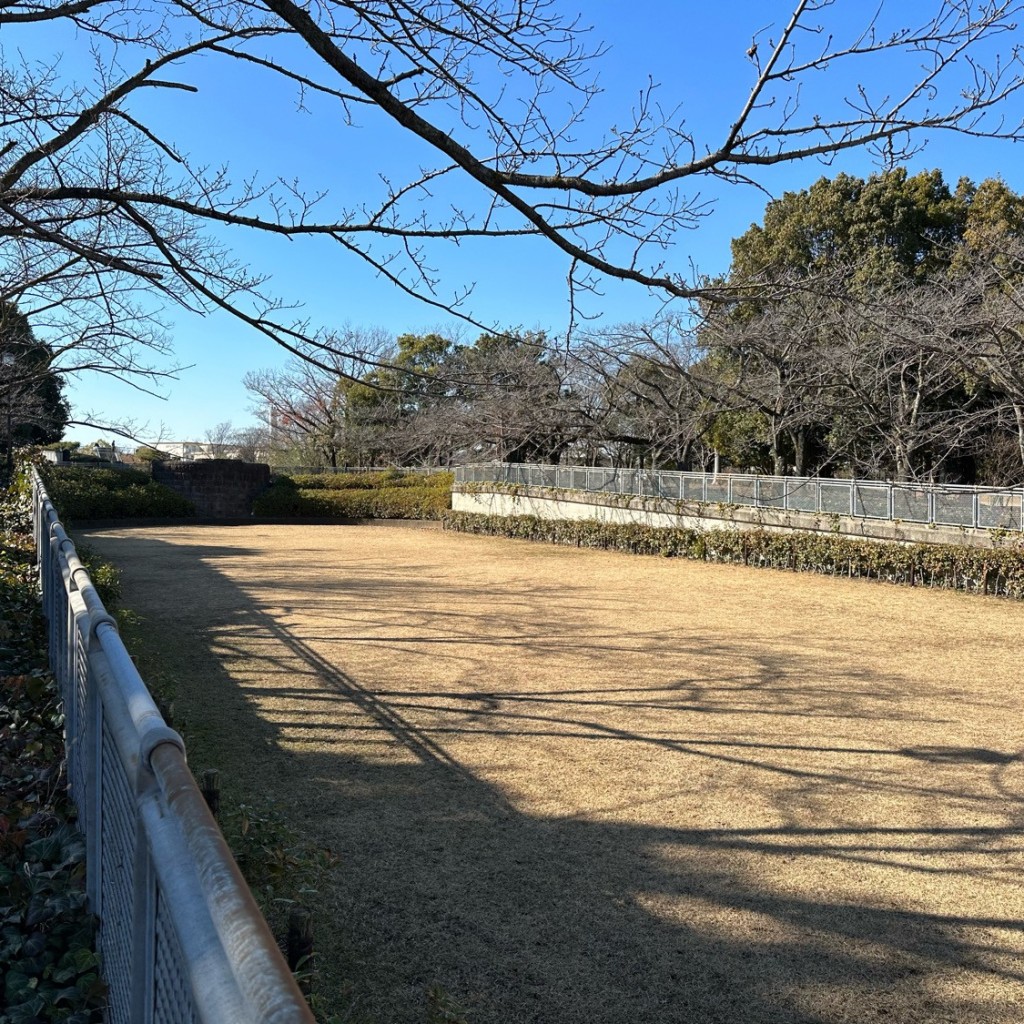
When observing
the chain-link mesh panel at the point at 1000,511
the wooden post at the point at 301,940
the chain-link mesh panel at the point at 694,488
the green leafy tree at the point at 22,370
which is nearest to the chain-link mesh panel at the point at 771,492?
the chain-link mesh panel at the point at 694,488

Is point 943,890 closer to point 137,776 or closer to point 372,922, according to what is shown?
point 372,922

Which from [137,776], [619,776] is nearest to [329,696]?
[619,776]

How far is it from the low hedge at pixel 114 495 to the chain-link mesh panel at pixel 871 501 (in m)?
20.0

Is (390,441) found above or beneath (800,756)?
above

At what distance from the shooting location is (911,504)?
1515 centimetres

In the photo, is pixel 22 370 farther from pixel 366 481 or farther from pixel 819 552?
pixel 366 481

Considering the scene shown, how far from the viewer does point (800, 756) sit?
625cm

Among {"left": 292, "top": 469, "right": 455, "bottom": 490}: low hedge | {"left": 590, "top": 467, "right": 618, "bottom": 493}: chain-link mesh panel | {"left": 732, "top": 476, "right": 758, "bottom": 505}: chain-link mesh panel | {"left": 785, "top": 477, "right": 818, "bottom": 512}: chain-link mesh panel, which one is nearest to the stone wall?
{"left": 292, "top": 469, "right": 455, "bottom": 490}: low hedge

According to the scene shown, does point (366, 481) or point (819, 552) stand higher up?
point (366, 481)

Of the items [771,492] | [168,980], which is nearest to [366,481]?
[771,492]

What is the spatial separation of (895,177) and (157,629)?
78.7 ft

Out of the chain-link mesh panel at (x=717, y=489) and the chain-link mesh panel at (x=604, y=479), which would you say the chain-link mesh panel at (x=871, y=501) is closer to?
the chain-link mesh panel at (x=717, y=489)

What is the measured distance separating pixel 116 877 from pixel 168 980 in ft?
2.68

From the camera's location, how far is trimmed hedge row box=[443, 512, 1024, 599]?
13547 millimetres
